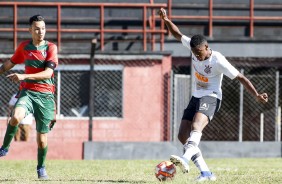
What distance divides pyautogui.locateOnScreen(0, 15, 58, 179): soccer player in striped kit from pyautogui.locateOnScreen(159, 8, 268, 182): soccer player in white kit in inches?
68.1

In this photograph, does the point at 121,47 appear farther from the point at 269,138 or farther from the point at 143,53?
the point at 269,138

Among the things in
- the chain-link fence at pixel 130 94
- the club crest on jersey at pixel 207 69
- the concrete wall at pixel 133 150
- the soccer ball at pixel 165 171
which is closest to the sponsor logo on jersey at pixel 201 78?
the club crest on jersey at pixel 207 69

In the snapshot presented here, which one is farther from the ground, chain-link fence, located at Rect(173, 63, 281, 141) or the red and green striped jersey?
the red and green striped jersey

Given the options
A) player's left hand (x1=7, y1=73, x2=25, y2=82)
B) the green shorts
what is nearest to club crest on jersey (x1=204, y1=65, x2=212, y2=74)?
the green shorts

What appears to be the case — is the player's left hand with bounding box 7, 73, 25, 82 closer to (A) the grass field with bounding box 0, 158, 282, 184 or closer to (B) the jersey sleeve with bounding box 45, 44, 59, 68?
(B) the jersey sleeve with bounding box 45, 44, 59, 68

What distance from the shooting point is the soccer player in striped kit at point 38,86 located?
12.2m

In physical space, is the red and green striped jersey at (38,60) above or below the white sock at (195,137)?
above

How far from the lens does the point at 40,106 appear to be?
1237cm

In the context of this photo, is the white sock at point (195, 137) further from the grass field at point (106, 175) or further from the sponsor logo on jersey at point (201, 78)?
the sponsor logo on jersey at point (201, 78)

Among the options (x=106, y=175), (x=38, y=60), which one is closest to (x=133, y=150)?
(x=106, y=175)

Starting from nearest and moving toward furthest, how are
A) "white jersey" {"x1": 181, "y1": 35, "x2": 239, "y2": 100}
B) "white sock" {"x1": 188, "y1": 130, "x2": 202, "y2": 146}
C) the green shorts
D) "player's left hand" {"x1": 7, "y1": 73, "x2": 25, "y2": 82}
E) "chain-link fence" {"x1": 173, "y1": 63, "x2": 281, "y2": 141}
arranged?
"player's left hand" {"x1": 7, "y1": 73, "x2": 25, "y2": 82} → "white sock" {"x1": 188, "y1": 130, "x2": 202, "y2": 146} → "white jersey" {"x1": 181, "y1": 35, "x2": 239, "y2": 100} → the green shorts → "chain-link fence" {"x1": 173, "y1": 63, "x2": 281, "y2": 141}

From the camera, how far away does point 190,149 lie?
1160 cm

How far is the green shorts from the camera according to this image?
40.3 ft

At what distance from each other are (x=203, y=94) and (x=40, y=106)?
2052 mm
